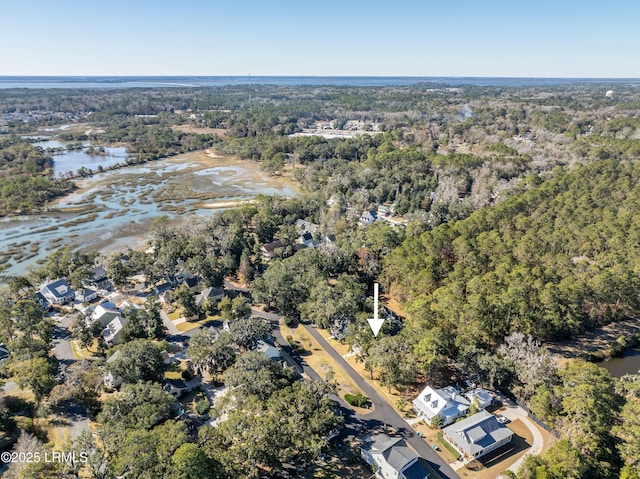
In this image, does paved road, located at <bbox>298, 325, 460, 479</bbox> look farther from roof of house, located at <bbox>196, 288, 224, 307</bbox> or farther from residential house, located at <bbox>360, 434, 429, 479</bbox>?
roof of house, located at <bbox>196, 288, 224, 307</bbox>

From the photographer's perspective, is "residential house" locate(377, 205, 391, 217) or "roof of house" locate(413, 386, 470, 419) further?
"residential house" locate(377, 205, 391, 217)

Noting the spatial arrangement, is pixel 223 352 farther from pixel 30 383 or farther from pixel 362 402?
pixel 30 383

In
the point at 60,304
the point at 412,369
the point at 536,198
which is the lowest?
the point at 60,304

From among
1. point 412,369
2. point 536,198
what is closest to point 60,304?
point 412,369

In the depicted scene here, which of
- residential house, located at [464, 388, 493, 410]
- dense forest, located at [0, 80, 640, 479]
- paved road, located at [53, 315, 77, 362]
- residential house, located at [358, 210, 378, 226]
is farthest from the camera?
residential house, located at [358, 210, 378, 226]

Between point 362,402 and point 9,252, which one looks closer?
point 362,402

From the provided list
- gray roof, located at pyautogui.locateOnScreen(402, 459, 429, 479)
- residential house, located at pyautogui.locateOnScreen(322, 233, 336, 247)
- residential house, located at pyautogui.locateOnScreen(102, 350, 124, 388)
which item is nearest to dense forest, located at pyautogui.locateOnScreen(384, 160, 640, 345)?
gray roof, located at pyautogui.locateOnScreen(402, 459, 429, 479)

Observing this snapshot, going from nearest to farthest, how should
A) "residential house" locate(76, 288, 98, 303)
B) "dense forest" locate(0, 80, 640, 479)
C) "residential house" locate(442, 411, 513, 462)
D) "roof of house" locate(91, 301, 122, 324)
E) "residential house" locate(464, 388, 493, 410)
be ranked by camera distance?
"dense forest" locate(0, 80, 640, 479), "residential house" locate(442, 411, 513, 462), "residential house" locate(464, 388, 493, 410), "roof of house" locate(91, 301, 122, 324), "residential house" locate(76, 288, 98, 303)
